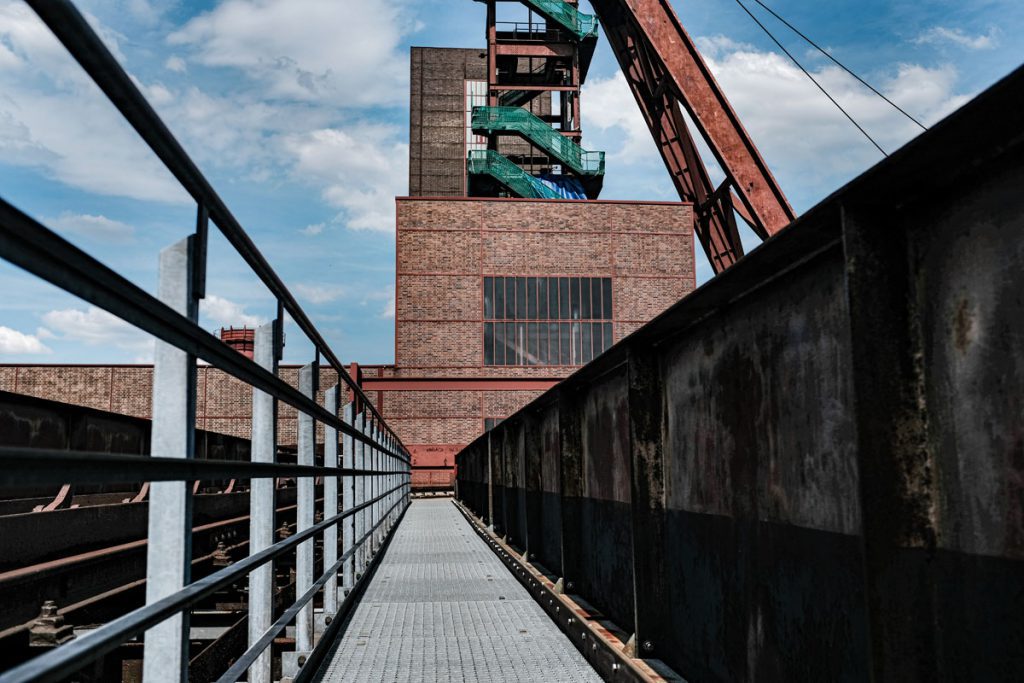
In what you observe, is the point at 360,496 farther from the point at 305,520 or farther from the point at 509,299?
the point at 509,299

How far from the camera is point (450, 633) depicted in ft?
15.7

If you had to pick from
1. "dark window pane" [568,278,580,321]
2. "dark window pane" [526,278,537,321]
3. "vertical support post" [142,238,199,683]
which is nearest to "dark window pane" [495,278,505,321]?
"dark window pane" [526,278,537,321]

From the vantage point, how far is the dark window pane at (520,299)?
106 feet

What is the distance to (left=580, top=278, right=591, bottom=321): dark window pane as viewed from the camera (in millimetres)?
32500

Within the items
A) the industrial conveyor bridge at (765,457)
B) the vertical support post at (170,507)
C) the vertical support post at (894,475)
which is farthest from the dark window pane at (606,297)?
the vertical support post at (170,507)

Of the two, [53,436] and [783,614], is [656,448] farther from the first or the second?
[53,436]

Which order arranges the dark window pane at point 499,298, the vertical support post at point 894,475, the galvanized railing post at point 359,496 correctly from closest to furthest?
the vertical support post at point 894,475 → the galvanized railing post at point 359,496 → the dark window pane at point 499,298

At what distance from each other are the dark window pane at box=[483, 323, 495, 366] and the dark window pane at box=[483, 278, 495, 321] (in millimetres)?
327

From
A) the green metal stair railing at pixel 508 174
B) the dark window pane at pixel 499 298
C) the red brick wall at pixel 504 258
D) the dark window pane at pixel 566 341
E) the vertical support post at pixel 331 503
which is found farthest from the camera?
the green metal stair railing at pixel 508 174

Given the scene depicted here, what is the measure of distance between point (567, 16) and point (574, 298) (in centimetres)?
1067

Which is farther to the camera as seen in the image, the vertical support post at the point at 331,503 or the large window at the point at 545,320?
the large window at the point at 545,320

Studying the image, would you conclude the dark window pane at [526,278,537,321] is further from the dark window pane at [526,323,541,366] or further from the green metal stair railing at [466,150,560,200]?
the green metal stair railing at [466,150,560,200]

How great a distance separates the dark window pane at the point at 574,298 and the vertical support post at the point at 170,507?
3070 centimetres

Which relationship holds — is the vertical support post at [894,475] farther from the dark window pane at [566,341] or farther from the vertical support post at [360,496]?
the dark window pane at [566,341]
